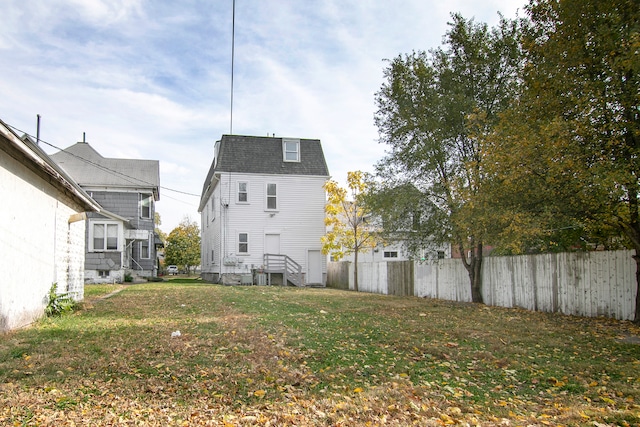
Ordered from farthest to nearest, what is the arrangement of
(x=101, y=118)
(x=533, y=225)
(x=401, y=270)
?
(x=401, y=270) → (x=101, y=118) → (x=533, y=225)

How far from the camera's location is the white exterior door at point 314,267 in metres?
27.3

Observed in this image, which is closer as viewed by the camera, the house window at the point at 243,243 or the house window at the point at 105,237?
the house window at the point at 105,237

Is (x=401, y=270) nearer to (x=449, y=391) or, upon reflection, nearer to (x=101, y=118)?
(x=101, y=118)

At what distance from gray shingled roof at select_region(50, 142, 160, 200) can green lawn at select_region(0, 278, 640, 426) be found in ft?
62.4

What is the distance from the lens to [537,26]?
11.3 m

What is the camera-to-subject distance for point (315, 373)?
5.84 m

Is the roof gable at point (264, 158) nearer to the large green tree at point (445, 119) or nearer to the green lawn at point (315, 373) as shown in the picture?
the large green tree at point (445, 119)

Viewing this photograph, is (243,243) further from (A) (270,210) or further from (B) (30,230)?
(B) (30,230)

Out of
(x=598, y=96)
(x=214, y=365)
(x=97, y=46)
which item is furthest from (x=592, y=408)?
(x=97, y=46)

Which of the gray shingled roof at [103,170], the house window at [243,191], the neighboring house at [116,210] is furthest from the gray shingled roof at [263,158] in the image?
the neighboring house at [116,210]

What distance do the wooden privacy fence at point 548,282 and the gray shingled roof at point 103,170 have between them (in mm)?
17209

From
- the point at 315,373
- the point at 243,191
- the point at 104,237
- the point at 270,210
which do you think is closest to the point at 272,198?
the point at 270,210

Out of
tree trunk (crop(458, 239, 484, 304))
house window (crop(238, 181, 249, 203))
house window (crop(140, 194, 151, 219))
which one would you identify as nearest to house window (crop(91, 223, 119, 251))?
house window (crop(140, 194, 151, 219))

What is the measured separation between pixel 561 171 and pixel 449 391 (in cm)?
622
